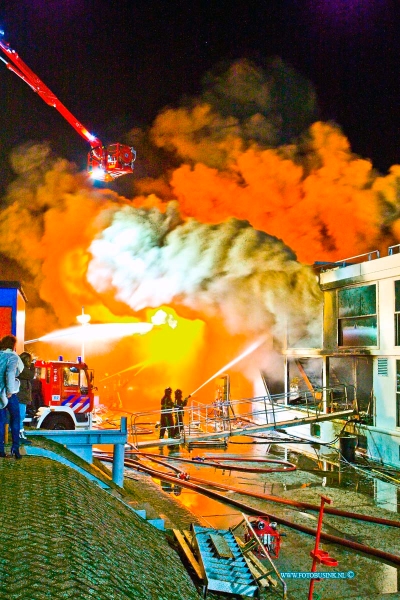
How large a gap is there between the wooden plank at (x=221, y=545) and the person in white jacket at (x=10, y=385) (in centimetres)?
272

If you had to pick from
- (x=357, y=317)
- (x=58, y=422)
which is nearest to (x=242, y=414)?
(x=357, y=317)

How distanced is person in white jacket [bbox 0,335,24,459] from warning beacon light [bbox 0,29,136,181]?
26.7m

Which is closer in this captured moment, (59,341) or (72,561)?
(72,561)

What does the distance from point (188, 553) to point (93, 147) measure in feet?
105

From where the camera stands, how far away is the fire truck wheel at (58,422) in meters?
12.5

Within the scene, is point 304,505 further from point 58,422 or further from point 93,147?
point 93,147

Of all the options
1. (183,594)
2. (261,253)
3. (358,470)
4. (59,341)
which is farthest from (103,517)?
(59,341)

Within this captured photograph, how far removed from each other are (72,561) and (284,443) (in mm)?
15162

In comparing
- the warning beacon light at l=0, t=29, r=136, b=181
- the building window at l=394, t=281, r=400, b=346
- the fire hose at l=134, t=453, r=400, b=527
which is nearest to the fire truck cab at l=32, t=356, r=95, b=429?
the fire hose at l=134, t=453, r=400, b=527

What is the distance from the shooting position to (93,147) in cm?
3450

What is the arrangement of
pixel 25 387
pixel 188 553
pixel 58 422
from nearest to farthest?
1. pixel 188 553
2. pixel 25 387
3. pixel 58 422

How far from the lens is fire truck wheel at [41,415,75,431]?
1245cm

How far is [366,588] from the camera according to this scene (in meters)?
6.33

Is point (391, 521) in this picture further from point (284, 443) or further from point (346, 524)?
point (284, 443)
